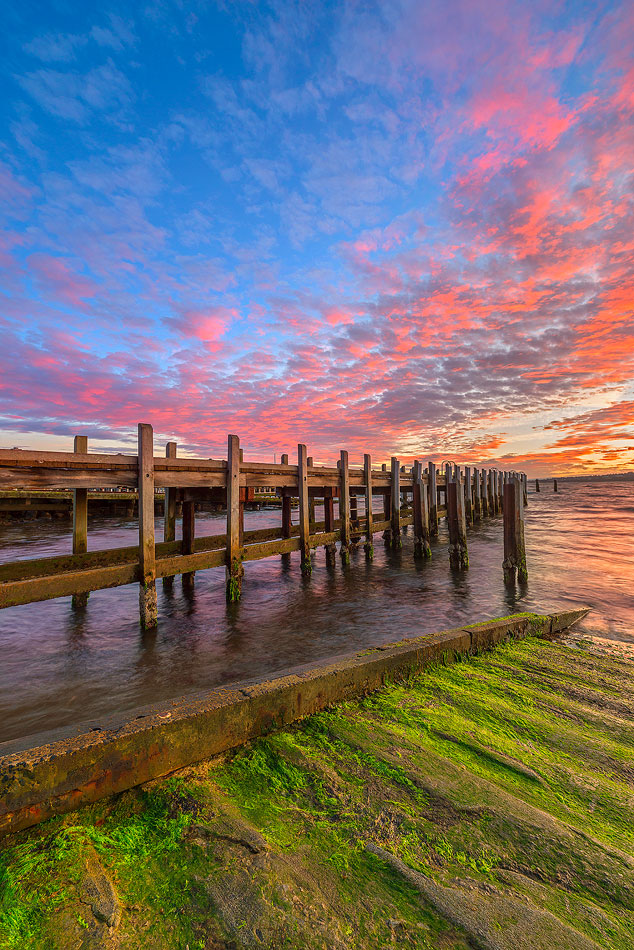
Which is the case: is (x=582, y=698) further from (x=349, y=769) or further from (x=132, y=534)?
(x=132, y=534)

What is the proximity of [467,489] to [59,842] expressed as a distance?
2261cm

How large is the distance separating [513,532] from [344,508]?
4.97 m

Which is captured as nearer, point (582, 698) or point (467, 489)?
point (582, 698)

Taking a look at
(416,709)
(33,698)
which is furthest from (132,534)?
(416,709)

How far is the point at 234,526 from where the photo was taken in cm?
827

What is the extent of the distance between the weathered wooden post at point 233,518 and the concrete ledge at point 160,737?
5467 mm

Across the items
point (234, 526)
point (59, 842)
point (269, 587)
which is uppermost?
point (234, 526)

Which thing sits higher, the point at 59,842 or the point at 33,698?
the point at 59,842

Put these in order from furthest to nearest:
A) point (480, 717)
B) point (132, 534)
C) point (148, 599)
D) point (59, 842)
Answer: point (132, 534), point (148, 599), point (480, 717), point (59, 842)

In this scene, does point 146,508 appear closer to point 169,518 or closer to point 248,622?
point 248,622

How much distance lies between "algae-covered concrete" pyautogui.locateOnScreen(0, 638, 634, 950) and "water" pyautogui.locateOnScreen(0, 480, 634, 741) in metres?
3.34

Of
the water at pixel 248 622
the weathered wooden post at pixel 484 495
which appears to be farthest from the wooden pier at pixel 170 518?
the weathered wooden post at pixel 484 495

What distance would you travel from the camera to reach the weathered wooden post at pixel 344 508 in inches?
483

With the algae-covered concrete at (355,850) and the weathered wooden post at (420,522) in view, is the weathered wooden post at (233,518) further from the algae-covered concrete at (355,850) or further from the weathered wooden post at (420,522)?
the weathered wooden post at (420,522)
